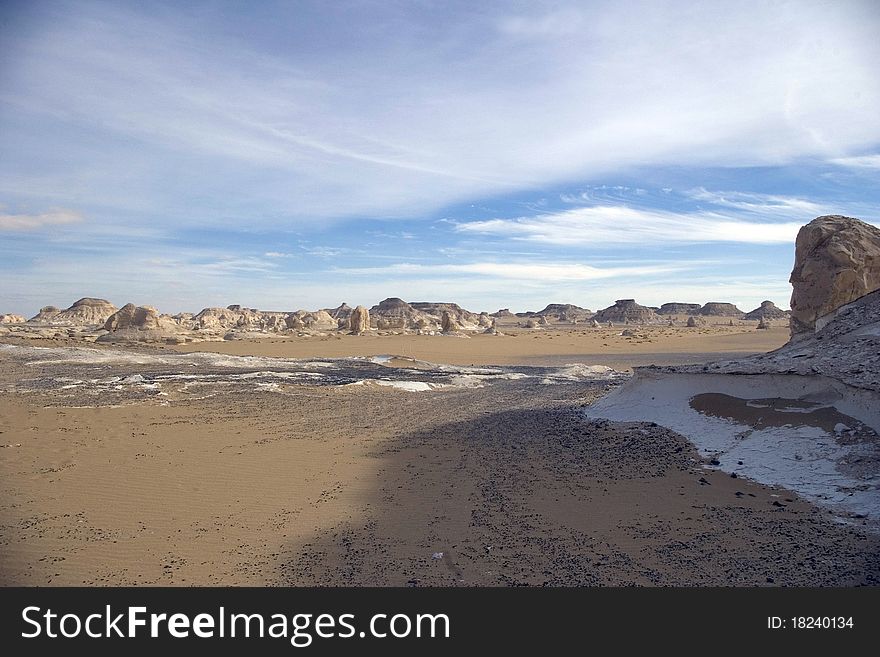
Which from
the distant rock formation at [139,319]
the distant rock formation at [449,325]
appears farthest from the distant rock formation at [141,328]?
the distant rock formation at [449,325]

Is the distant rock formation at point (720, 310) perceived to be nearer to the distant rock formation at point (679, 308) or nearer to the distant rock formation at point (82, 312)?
the distant rock formation at point (679, 308)

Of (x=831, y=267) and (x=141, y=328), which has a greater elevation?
(x=831, y=267)

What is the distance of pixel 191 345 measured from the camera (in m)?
44.8

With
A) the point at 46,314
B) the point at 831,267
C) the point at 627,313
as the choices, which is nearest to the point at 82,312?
the point at 46,314

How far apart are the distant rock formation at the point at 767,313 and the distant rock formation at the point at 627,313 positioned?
2599 cm

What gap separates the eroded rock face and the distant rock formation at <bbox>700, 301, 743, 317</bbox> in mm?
141280

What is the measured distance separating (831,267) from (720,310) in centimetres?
14678

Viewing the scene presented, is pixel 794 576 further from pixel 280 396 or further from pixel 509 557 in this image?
pixel 280 396

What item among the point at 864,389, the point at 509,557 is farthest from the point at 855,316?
the point at 509,557

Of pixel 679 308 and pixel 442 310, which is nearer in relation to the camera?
pixel 442 310

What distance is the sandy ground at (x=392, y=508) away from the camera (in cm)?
532

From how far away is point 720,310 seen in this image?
150 meters

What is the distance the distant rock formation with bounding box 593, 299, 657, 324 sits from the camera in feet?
399

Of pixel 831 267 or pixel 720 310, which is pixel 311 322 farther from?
pixel 720 310
